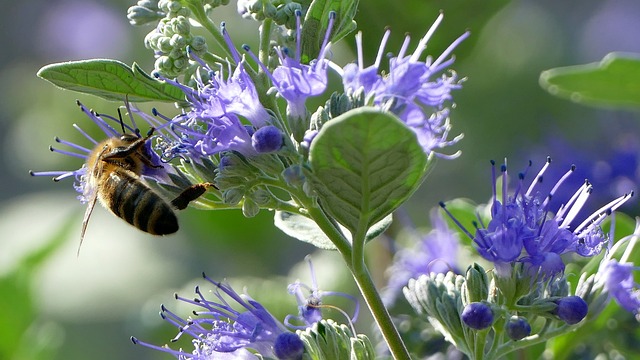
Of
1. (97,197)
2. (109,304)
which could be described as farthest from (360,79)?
(109,304)

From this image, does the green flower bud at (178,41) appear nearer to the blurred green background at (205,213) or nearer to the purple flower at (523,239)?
the purple flower at (523,239)

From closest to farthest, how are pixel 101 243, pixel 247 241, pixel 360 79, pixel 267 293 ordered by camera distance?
pixel 360 79 < pixel 267 293 < pixel 247 241 < pixel 101 243

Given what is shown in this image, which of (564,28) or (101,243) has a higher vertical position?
(564,28)

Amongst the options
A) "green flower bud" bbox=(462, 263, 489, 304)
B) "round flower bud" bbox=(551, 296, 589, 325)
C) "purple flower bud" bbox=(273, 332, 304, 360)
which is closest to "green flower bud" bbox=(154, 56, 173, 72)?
"purple flower bud" bbox=(273, 332, 304, 360)

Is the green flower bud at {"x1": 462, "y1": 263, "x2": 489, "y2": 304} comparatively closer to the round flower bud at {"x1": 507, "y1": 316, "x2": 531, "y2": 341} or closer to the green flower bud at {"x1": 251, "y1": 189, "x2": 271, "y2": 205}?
the round flower bud at {"x1": 507, "y1": 316, "x2": 531, "y2": 341}

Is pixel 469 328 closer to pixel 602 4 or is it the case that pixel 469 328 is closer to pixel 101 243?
pixel 101 243
